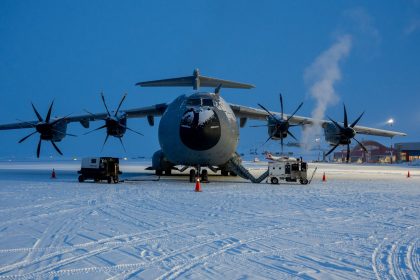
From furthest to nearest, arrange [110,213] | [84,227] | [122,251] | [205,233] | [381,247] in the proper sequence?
[110,213], [84,227], [205,233], [381,247], [122,251]

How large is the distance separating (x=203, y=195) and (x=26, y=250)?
24.1 feet

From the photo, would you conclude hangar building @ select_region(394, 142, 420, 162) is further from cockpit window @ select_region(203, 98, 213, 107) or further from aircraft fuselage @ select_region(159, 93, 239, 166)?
cockpit window @ select_region(203, 98, 213, 107)

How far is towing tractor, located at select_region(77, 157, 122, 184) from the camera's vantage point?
17438 mm

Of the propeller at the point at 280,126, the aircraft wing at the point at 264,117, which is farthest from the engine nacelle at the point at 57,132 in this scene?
the propeller at the point at 280,126

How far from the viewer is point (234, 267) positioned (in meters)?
4.68

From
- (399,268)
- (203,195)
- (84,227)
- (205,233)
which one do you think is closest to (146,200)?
(203,195)

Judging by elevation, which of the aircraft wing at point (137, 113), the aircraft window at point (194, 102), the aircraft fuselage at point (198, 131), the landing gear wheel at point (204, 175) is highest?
the aircraft wing at point (137, 113)

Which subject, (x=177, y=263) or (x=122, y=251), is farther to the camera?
(x=122, y=251)

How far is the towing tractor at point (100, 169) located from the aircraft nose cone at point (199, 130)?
12.7ft

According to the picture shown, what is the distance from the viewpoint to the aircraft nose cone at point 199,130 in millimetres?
15750

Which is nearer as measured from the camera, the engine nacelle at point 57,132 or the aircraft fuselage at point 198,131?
the aircraft fuselage at point 198,131

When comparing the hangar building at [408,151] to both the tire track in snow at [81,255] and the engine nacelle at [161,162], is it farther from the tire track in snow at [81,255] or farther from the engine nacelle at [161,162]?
the tire track in snow at [81,255]

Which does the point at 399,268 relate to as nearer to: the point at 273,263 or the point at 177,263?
the point at 273,263

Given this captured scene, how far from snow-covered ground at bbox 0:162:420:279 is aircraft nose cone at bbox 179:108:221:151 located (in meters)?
5.51
